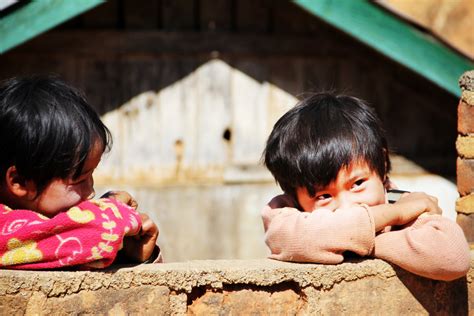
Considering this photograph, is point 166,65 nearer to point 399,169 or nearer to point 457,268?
point 399,169

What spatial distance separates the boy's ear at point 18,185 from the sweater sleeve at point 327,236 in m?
0.77

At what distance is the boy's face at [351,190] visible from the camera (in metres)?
2.69

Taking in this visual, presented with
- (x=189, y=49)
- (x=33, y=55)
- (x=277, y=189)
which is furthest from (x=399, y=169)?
(x=33, y=55)

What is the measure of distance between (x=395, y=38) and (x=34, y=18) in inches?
84.7

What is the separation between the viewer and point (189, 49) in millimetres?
5703

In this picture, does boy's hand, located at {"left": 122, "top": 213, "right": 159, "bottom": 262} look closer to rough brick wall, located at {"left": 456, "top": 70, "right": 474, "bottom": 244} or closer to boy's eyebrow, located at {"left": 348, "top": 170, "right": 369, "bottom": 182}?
boy's eyebrow, located at {"left": 348, "top": 170, "right": 369, "bottom": 182}

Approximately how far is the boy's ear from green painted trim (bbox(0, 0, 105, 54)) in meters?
2.57

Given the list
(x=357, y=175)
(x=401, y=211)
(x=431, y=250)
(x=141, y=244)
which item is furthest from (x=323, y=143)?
(x=141, y=244)

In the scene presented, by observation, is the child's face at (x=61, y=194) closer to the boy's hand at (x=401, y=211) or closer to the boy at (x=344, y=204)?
the boy at (x=344, y=204)

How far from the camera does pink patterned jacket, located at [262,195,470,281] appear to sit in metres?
2.47

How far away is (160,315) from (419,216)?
86 cm

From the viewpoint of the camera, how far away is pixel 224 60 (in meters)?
5.78

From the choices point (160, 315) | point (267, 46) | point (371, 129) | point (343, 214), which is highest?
point (267, 46)

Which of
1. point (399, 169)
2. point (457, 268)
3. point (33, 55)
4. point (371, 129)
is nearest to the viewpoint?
point (457, 268)
